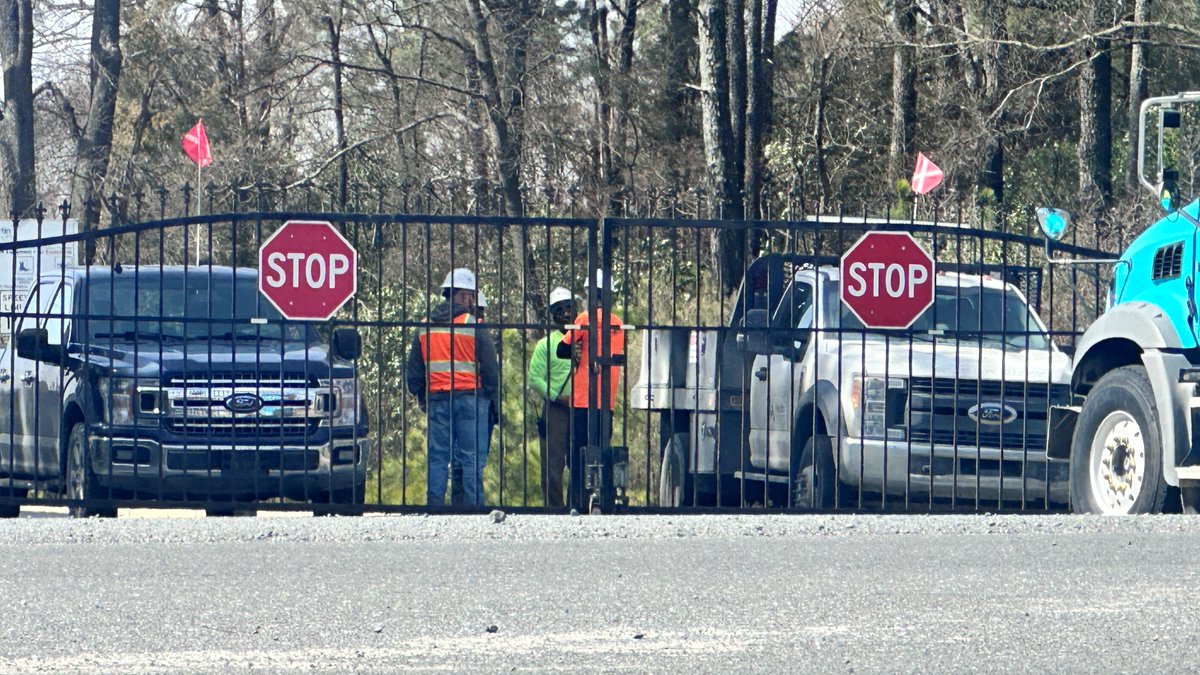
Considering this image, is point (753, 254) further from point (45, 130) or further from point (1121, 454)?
point (45, 130)

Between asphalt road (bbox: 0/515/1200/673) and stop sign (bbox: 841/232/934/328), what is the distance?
1960 mm

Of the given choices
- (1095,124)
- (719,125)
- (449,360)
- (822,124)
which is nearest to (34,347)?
(449,360)

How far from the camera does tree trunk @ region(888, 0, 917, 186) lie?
118 feet

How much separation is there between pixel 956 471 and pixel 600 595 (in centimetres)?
535

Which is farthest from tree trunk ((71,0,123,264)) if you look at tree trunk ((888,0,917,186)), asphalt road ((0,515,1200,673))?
asphalt road ((0,515,1200,673))

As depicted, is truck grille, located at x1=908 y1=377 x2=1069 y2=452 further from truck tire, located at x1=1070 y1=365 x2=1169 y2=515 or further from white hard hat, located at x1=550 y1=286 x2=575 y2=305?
white hard hat, located at x1=550 y1=286 x2=575 y2=305

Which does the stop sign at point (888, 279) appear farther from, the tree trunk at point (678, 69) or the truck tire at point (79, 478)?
the tree trunk at point (678, 69)

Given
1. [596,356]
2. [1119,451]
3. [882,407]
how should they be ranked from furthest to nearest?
1. [882,407]
2. [596,356]
3. [1119,451]

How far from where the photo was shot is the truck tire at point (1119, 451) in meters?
10.8

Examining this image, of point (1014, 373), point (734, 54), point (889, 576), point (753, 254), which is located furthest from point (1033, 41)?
point (889, 576)

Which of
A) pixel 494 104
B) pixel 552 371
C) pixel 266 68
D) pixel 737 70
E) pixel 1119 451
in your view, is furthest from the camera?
pixel 266 68

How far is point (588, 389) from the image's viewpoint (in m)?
12.4

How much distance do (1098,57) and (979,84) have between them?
12.6 feet

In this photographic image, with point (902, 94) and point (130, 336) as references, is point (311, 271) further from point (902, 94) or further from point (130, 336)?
point (902, 94)
